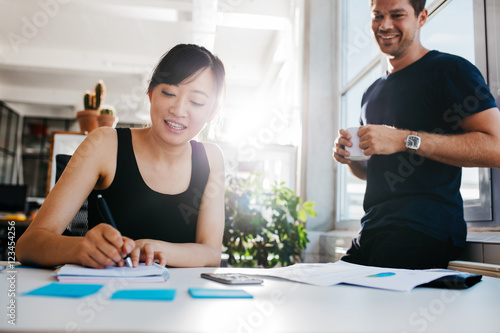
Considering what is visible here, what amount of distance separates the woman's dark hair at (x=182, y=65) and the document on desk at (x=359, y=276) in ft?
2.31

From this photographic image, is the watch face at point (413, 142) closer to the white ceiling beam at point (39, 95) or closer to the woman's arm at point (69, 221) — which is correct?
the woman's arm at point (69, 221)

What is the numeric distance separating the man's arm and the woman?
0.55 meters

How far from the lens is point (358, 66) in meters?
3.28

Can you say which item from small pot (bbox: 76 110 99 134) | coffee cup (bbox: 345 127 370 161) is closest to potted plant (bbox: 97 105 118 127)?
small pot (bbox: 76 110 99 134)

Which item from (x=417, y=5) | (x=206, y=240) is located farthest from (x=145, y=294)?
(x=417, y=5)

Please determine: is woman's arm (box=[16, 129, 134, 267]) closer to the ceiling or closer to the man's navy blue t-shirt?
the man's navy blue t-shirt

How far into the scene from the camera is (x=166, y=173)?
4.74ft

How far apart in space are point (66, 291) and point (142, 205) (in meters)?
0.79

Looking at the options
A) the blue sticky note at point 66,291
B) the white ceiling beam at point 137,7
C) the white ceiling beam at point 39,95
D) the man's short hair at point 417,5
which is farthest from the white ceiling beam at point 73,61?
the blue sticky note at point 66,291

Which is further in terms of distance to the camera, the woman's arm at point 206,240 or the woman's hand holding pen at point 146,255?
the woman's arm at point 206,240

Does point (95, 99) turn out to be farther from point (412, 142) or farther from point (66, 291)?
point (66, 291)

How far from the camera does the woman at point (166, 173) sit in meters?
1.22

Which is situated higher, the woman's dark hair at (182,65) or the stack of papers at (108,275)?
the woman's dark hair at (182,65)

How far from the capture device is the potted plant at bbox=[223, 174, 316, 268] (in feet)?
9.10
